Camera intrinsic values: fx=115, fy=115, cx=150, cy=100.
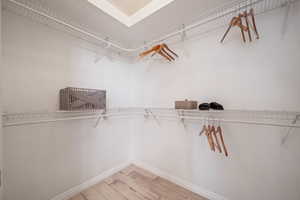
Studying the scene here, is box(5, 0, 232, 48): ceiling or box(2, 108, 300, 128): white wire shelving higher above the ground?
box(5, 0, 232, 48): ceiling

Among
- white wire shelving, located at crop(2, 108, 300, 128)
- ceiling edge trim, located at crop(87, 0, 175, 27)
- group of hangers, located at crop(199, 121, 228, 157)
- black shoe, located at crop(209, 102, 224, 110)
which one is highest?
ceiling edge trim, located at crop(87, 0, 175, 27)

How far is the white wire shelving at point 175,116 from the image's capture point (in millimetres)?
1026

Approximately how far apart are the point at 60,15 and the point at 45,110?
1109 mm

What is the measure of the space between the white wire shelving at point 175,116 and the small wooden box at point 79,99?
17 cm

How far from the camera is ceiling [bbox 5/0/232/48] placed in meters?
1.22

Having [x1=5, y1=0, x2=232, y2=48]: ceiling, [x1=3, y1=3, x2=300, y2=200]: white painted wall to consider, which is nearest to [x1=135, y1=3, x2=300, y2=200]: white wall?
[x1=3, y1=3, x2=300, y2=200]: white painted wall

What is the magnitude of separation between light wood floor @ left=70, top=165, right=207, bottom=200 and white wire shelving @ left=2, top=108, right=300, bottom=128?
870mm

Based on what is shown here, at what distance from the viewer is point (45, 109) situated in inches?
48.3

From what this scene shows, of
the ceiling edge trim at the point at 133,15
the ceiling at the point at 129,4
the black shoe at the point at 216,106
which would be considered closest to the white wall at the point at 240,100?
the black shoe at the point at 216,106

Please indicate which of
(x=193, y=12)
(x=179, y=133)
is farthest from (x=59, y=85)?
(x=193, y=12)

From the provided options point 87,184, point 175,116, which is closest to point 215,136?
point 175,116

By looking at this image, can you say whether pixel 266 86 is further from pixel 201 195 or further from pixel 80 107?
pixel 80 107

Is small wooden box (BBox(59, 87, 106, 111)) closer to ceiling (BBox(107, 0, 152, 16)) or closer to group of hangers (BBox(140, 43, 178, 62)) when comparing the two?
group of hangers (BBox(140, 43, 178, 62))

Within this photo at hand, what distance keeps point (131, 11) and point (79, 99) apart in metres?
1.29
